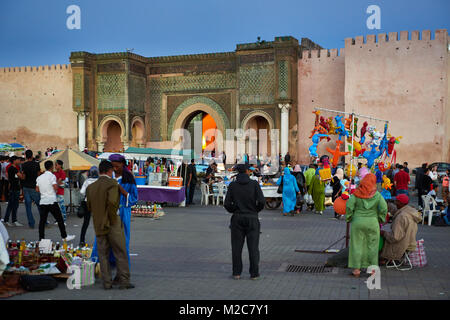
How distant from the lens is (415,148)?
868 inches

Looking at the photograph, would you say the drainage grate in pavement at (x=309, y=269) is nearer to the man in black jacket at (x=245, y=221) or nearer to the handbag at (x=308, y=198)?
the man in black jacket at (x=245, y=221)

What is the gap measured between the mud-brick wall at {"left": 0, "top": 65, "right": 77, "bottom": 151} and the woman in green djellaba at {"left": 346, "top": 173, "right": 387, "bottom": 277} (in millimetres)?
24378

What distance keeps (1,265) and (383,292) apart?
380 cm

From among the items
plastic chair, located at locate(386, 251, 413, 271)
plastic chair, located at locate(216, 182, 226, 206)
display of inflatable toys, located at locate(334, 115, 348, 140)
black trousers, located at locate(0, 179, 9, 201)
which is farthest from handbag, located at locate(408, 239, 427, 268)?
black trousers, located at locate(0, 179, 9, 201)

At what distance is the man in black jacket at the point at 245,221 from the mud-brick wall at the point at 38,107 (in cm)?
2397

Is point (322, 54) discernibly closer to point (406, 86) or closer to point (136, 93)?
point (406, 86)

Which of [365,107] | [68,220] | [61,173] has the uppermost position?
[365,107]

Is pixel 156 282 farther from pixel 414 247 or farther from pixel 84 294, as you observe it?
pixel 414 247

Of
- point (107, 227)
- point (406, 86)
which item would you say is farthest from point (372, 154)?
point (406, 86)

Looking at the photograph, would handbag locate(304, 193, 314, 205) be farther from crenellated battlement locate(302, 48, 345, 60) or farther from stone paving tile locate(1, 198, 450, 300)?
crenellated battlement locate(302, 48, 345, 60)

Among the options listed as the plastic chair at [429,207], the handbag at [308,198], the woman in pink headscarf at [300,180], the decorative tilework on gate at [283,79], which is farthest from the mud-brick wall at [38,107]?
the plastic chair at [429,207]

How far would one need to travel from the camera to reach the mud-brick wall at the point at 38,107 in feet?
94.5

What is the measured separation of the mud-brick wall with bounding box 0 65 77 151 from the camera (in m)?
28.8
